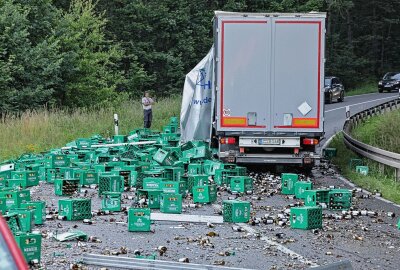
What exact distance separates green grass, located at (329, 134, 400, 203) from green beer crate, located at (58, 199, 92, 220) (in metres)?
5.84

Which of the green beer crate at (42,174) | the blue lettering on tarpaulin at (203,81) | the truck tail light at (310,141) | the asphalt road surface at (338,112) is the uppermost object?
the blue lettering on tarpaulin at (203,81)

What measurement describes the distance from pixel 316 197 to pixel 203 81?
944 cm

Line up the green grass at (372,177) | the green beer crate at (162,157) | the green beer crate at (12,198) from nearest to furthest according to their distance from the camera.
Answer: the green beer crate at (12,198), the green grass at (372,177), the green beer crate at (162,157)

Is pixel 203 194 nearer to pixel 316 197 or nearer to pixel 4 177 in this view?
pixel 316 197

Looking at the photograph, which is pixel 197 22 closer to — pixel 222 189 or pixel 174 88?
pixel 174 88

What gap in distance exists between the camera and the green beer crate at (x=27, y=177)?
15.8 metres

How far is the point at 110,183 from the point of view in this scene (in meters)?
14.5

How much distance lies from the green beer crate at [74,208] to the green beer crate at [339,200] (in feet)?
13.0

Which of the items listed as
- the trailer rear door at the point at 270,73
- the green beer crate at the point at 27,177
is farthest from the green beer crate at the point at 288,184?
the green beer crate at the point at 27,177

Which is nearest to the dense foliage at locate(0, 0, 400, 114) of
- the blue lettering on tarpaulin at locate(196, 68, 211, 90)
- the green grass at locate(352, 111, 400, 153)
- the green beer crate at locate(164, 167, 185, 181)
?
the green grass at locate(352, 111, 400, 153)

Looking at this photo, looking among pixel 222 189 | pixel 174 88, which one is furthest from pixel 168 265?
pixel 174 88

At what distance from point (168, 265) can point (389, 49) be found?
72177 millimetres

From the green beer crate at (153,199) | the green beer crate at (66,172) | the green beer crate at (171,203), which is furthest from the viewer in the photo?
the green beer crate at (66,172)

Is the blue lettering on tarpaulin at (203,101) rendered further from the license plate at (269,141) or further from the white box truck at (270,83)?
the license plate at (269,141)
